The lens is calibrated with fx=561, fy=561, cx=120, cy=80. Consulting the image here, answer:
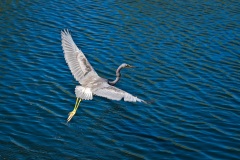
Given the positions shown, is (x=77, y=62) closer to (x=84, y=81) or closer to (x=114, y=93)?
(x=84, y=81)

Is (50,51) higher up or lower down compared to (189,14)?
lower down

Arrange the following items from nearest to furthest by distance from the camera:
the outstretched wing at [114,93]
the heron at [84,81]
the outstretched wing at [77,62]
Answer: the outstretched wing at [114,93]
the heron at [84,81]
the outstretched wing at [77,62]

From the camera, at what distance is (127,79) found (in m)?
20.5

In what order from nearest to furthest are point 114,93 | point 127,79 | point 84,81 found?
point 114,93
point 84,81
point 127,79

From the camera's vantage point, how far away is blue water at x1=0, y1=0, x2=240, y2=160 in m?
15.8

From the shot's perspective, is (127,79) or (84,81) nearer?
(84,81)

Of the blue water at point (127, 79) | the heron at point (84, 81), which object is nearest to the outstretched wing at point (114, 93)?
the heron at point (84, 81)

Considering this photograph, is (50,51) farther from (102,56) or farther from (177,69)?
(177,69)

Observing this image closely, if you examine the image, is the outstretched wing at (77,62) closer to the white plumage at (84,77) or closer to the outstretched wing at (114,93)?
the white plumage at (84,77)

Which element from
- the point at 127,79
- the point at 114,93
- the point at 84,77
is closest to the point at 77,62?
the point at 84,77

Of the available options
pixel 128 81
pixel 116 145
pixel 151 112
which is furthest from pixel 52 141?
pixel 128 81

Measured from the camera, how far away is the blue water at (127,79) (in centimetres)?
1583

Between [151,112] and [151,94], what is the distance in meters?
1.37

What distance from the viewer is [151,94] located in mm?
19219
